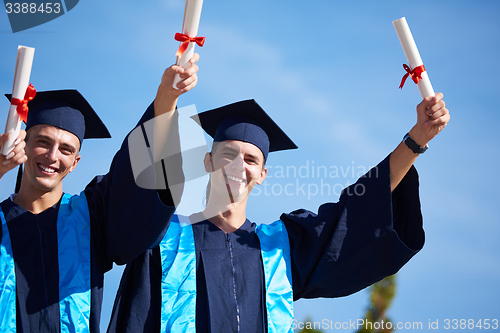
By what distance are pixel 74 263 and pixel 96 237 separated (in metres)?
0.21

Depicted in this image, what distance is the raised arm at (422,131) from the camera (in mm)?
3469

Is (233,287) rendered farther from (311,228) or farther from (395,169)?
(395,169)

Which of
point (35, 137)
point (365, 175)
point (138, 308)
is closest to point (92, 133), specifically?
point (35, 137)

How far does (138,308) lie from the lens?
334cm

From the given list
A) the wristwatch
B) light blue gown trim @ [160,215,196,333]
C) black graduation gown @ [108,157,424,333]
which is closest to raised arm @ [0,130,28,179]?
black graduation gown @ [108,157,424,333]

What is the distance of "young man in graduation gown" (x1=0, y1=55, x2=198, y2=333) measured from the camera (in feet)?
10.2

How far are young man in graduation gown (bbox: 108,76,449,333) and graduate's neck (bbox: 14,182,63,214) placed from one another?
651 millimetres

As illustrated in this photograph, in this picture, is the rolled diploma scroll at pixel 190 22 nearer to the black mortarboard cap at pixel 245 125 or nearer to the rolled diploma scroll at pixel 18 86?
the rolled diploma scroll at pixel 18 86

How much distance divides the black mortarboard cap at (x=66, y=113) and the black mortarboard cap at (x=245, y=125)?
2.40 ft

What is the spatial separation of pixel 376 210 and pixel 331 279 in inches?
22.4

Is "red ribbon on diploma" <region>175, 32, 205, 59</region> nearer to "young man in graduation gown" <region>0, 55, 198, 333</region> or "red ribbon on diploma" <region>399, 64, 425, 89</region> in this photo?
"young man in graduation gown" <region>0, 55, 198, 333</region>

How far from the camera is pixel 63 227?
339 centimetres

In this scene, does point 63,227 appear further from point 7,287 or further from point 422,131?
point 422,131

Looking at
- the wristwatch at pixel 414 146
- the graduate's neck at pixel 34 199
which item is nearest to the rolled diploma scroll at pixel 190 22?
the graduate's neck at pixel 34 199
